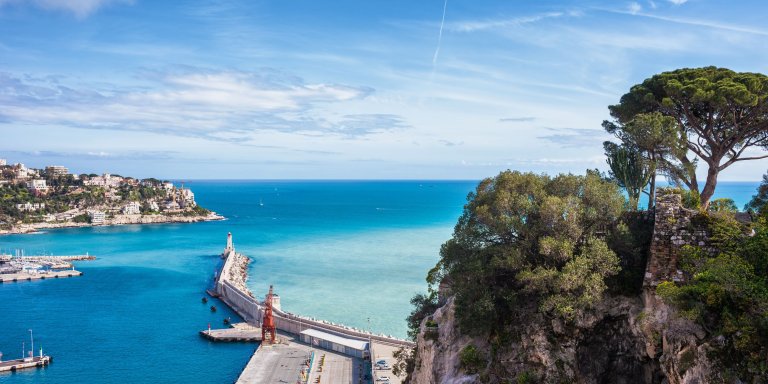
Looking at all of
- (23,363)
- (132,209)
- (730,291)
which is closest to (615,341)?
(730,291)

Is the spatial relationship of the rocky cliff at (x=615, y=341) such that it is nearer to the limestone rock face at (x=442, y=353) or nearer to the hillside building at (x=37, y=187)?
the limestone rock face at (x=442, y=353)

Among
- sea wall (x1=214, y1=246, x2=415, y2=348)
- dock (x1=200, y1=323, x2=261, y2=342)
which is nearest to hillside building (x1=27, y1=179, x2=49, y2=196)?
sea wall (x1=214, y1=246, x2=415, y2=348)

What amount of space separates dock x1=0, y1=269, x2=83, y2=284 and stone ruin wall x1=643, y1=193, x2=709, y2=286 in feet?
264

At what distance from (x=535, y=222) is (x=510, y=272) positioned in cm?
188

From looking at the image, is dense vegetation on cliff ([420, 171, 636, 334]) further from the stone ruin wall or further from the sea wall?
the sea wall

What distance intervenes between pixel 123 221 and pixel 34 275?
74365 millimetres

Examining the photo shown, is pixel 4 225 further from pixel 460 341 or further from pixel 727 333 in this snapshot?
pixel 727 333

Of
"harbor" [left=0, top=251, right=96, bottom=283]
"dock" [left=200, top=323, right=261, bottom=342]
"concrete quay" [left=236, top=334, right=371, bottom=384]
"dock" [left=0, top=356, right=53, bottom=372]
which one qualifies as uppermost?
"harbor" [left=0, top=251, right=96, bottom=283]

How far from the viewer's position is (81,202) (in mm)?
150250

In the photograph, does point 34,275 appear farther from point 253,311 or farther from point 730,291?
point 730,291

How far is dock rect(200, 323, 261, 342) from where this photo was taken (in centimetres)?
4750

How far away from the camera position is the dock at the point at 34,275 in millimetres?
72250

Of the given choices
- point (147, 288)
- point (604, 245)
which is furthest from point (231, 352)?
point (604, 245)

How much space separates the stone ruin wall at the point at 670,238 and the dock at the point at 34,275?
80.3 metres
